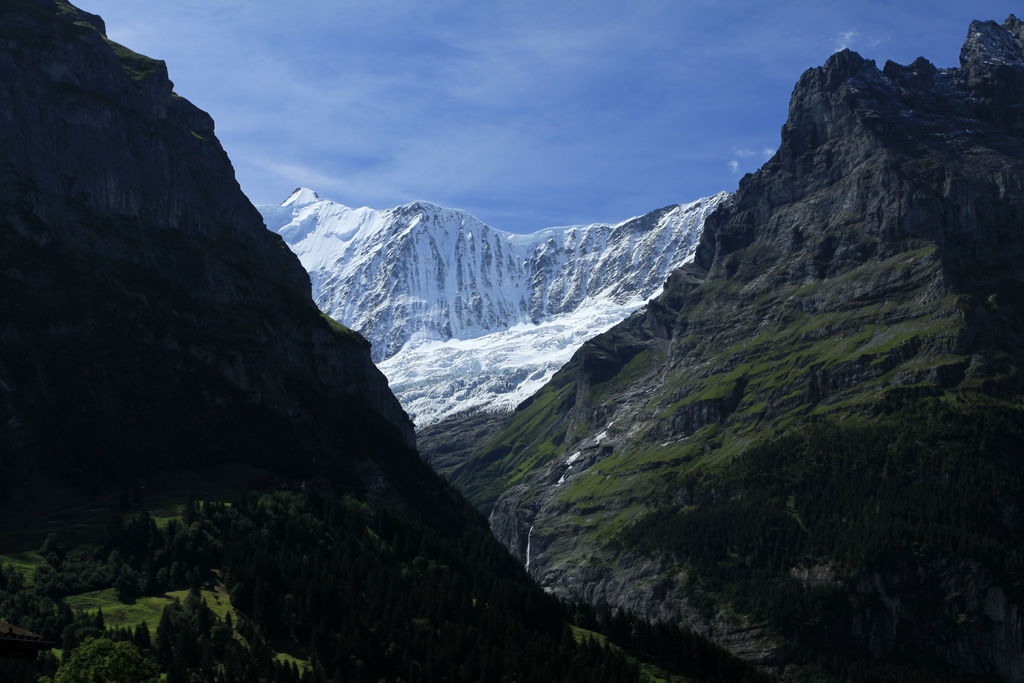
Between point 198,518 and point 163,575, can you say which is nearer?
point 163,575

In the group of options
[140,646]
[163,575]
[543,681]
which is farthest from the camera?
[163,575]

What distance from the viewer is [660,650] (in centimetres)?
19600

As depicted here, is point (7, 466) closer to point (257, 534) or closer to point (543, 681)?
point (257, 534)

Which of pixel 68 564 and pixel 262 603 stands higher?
pixel 68 564

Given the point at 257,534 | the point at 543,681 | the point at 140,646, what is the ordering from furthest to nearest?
the point at 257,534 < the point at 543,681 < the point at 140,646

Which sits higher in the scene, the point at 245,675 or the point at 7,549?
the point at 7,549

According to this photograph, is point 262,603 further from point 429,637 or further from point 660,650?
point 660,650

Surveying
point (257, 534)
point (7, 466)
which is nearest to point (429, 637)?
point (257, 534)

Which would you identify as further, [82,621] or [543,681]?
[543,681]

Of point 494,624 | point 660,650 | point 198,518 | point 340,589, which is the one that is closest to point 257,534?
point 198,518

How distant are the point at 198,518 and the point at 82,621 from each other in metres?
51.2

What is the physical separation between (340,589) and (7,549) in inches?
2286

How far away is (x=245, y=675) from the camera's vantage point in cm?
13938

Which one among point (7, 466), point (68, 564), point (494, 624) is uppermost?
point (7, 466)
